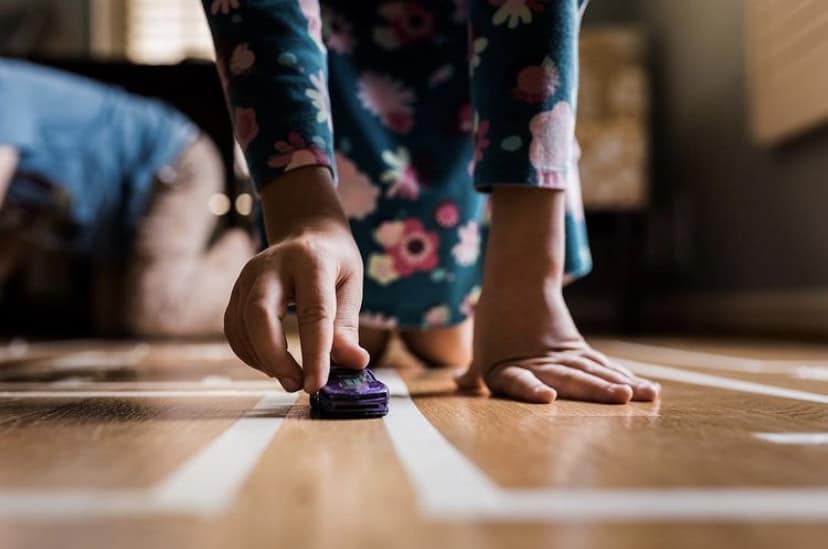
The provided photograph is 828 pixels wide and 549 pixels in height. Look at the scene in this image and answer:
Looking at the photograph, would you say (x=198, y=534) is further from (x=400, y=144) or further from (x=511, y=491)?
(x=400, y=144)

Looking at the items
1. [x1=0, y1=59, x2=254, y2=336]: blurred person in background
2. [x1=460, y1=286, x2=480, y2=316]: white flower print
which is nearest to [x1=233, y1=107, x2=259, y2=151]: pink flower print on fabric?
[x1=460, y1=286, x2=480, y2=316]: white flower print

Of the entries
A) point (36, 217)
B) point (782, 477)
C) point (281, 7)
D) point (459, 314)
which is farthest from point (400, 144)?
point (36, 217)

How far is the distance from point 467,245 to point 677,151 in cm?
217

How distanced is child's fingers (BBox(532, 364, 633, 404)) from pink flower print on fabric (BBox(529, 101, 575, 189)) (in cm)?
16

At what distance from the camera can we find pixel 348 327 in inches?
24.9

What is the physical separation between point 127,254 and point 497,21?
6.26 ft

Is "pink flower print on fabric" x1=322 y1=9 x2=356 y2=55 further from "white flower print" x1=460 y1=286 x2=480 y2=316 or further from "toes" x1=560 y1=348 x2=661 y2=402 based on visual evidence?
"toes" x1=560 y1=348 x2=661 y2=402

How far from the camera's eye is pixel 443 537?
0.31 m

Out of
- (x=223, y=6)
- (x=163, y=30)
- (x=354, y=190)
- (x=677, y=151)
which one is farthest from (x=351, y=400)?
(x=163, y=30)

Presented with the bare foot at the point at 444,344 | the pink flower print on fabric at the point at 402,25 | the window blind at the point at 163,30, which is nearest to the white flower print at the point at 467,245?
the bare foot at the point at 444,344

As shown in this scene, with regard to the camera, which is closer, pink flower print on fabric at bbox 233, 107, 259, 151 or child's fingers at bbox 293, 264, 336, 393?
child's fingers at bbox 293, 264, 336, 393

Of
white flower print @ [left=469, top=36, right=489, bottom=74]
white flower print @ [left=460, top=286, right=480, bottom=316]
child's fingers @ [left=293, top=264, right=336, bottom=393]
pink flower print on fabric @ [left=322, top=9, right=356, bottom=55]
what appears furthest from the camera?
white flower print @ [left=460, top=286, right=480, bottom=316]

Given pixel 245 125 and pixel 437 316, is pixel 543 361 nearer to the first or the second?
pixel 245 125

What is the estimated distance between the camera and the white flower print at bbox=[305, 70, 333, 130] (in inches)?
29.0
